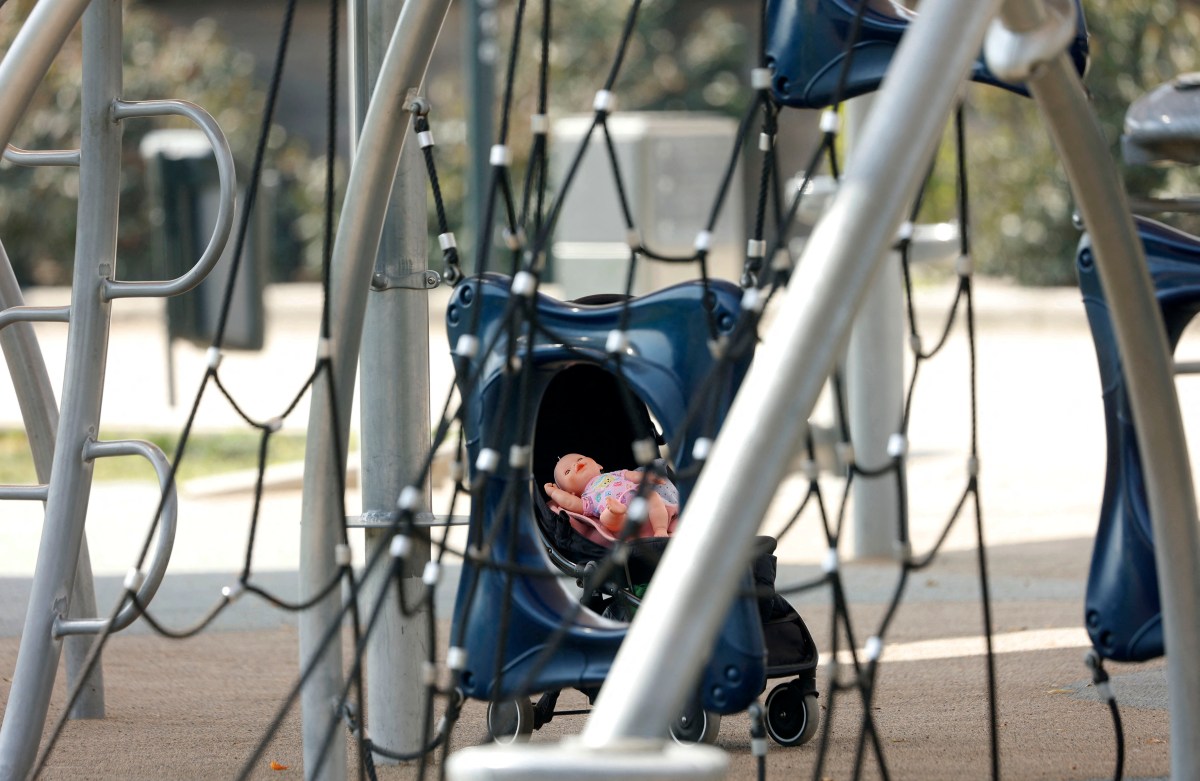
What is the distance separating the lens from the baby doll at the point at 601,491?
3.08 meters

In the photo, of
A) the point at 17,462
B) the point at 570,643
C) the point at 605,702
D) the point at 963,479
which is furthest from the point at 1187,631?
the point at 17,462

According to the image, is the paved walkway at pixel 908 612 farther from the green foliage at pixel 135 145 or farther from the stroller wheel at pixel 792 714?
the green foliage at pixel 135 145

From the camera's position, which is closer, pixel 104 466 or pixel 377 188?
pixel 377 188

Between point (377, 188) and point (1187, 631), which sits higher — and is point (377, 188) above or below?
above

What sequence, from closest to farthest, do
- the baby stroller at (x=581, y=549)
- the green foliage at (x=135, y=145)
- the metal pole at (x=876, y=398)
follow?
the baby stroller at (x=581, y=549), the metal pole at (x=876, y=398), the green foliage at (x=135, y=145)

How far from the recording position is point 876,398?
18.1 ft

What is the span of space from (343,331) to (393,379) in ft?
1.78

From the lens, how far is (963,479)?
7.16 metres

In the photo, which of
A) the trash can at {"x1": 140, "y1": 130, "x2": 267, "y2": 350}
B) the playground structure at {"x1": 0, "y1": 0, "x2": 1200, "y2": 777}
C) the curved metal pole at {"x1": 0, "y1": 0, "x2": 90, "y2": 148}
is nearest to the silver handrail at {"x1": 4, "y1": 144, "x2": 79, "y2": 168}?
the playground structure at {"x1": 0, "y1": 0, "x2": 1200, "y2": 777}

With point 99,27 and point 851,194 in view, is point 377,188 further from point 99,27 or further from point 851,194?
point 851,194

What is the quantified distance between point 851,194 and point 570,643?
1225mm

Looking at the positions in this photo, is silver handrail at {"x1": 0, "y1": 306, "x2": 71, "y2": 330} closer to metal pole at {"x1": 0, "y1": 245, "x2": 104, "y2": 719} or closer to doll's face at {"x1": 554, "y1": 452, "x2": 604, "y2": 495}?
metal pole at {"x1": 0, "y1": 245, "x2": 104, "y2": 719}

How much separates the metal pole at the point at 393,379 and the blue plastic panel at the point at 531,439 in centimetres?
29

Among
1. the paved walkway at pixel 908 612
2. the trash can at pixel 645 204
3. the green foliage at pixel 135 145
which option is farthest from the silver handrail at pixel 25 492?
the green foliage at pixel 135 145
